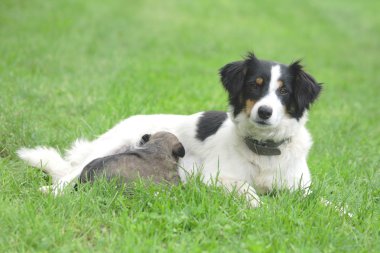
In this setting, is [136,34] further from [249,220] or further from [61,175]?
[249,220]

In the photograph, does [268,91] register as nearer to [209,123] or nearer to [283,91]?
[283,91]

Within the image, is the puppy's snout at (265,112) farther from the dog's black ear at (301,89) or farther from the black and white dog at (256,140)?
the dog's black ear at (301,89)

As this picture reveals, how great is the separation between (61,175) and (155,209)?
126 centimetres

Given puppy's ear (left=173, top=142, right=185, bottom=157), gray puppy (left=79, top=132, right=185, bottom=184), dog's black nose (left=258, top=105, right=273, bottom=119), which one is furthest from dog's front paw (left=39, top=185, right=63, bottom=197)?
dog's black nose (left=258, top=105, right=273, bottom=119)

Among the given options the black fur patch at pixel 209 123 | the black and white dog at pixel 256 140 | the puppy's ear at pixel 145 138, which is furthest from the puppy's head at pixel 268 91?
the puppy's ear at pixel 145 138

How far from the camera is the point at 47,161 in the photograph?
4.69 meters

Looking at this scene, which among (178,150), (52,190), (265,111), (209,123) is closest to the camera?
(52,190)

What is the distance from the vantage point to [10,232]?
3.38 metres

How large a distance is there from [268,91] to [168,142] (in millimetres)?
929

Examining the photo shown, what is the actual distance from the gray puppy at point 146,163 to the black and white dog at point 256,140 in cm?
15

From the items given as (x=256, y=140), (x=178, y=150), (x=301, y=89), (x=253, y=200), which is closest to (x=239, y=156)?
(x=256, y=140)

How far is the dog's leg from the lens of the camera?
13.1ft

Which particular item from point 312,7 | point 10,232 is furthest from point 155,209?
point 312,7

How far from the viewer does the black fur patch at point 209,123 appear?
16.4ft
